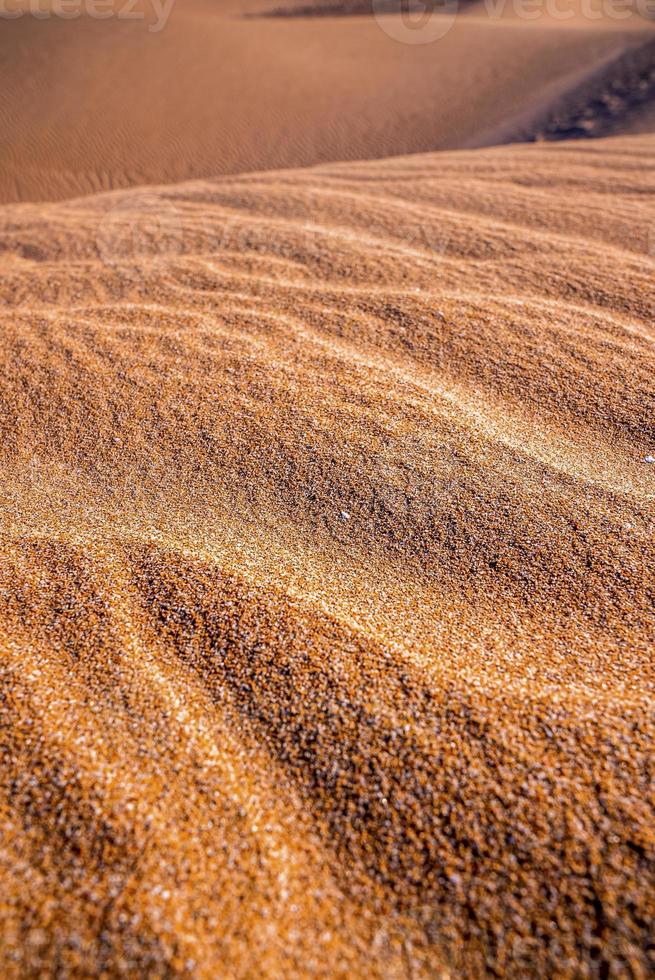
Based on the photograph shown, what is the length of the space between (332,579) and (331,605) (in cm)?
10

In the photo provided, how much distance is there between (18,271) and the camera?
10.1ft

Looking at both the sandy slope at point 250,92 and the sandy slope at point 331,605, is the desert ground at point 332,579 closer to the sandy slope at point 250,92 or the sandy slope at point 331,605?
the sandy slope at point 331,605

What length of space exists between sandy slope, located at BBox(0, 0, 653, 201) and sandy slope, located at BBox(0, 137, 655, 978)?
223 inches

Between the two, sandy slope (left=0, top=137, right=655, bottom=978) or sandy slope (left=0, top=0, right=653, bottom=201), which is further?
sandy slope (left=0, top=0, right=653, bottom=201)

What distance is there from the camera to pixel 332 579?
165cm

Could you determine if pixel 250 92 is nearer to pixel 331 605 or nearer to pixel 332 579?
pixel 332 579

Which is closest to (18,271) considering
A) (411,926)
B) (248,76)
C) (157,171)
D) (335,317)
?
(335,317)

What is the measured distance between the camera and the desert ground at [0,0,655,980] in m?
1.02

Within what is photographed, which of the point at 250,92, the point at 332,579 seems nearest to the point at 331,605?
the point at 332,579

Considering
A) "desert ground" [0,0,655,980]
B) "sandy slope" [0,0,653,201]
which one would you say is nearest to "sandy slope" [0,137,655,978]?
"desert ground" [0,0,655,980]

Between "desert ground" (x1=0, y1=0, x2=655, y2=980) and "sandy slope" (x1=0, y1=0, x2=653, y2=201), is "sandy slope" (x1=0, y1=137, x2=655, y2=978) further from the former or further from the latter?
"sandy slope" (x1=0, y1=0, x2=653, y2=201)

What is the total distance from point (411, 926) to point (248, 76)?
1067 centimetres

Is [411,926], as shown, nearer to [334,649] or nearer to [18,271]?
[334,649]

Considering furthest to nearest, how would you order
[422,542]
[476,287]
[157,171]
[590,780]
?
[157,171], [476,287], [422,542], [590,780]
